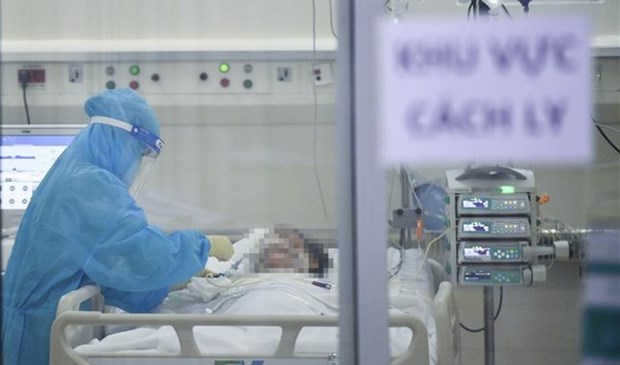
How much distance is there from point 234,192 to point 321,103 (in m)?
0.46

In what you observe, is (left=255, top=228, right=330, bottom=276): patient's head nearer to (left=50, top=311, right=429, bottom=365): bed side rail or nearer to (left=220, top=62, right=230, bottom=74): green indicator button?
(left=50, top=311, right=429, bottom=365): bed side rail

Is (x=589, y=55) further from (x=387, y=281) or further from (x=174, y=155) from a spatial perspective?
(x=174, y=155)

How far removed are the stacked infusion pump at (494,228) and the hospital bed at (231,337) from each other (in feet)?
1.12

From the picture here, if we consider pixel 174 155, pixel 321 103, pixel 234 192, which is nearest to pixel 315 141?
pixel 321 103

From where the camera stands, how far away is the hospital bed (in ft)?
6.51

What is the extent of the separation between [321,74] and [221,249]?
0.78m

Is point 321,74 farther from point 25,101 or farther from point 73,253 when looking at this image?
point 25,101

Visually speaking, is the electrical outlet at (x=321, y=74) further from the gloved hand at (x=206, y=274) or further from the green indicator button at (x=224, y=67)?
the gloved hand at (x=206, y=274)

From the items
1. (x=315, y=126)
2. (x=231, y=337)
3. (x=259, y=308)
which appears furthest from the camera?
(x=315, y=126)

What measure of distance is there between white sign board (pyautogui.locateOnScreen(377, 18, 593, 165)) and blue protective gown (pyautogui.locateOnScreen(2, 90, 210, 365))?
39.6 inches

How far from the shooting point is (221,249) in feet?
8.22

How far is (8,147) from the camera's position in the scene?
3279 mm

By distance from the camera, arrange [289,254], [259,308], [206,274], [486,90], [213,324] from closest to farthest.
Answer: [486,90] < [213,324] < [259,308] < [289,254] < [206,274]

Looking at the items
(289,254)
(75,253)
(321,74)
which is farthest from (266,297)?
(321,74)
